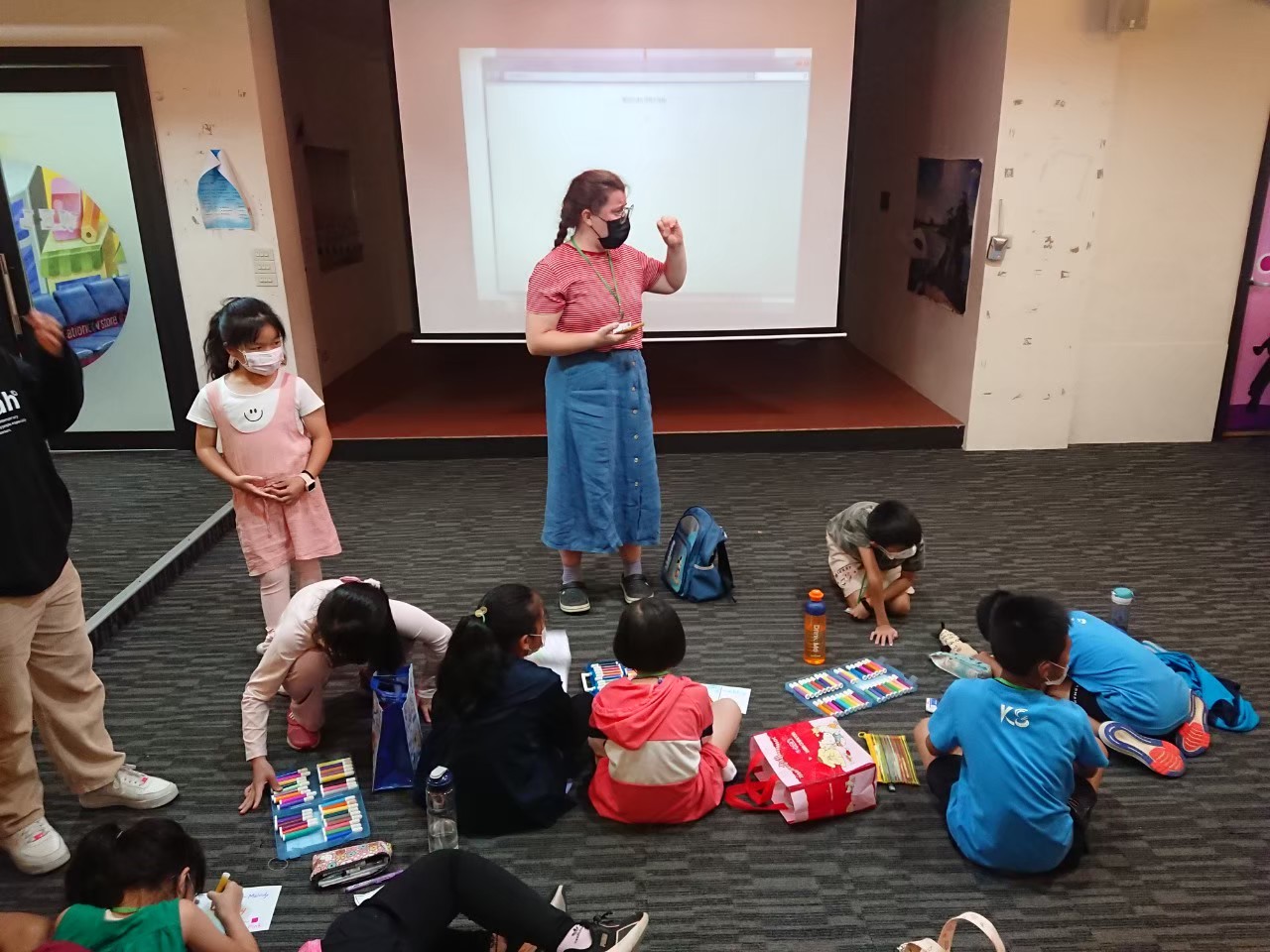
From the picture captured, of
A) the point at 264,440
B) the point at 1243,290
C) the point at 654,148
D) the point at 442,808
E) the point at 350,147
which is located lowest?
the point at 442,808

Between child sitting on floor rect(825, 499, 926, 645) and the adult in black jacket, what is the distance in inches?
84.6

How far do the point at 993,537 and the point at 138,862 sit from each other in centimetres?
314

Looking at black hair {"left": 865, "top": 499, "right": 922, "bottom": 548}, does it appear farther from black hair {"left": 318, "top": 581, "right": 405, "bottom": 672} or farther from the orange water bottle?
black hair {"left": 318, "top": 581, "right": 405, "bottom": 672}

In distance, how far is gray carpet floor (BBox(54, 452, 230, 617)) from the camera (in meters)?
3.32

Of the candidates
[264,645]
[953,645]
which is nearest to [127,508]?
[264,645]

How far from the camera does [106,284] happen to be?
427 centimetres

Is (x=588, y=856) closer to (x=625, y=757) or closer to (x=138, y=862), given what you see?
(x=625, y=757)

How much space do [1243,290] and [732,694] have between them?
377cm

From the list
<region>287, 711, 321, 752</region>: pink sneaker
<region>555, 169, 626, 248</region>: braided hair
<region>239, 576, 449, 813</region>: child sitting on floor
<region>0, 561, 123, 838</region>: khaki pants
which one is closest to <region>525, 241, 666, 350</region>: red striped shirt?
<region>555, 169, 626, 248</region>: braided hair

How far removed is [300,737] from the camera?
2.35 m

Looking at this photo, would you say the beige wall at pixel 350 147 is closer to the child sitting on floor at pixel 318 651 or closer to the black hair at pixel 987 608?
the child sitting on floor at pixel 318 651

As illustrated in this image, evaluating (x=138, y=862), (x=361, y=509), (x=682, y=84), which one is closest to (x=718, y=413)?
(x=682, y=84)

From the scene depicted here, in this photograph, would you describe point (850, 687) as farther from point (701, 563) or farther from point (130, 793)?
point (130, 793)

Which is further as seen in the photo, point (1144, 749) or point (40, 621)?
point (1144, 749)
